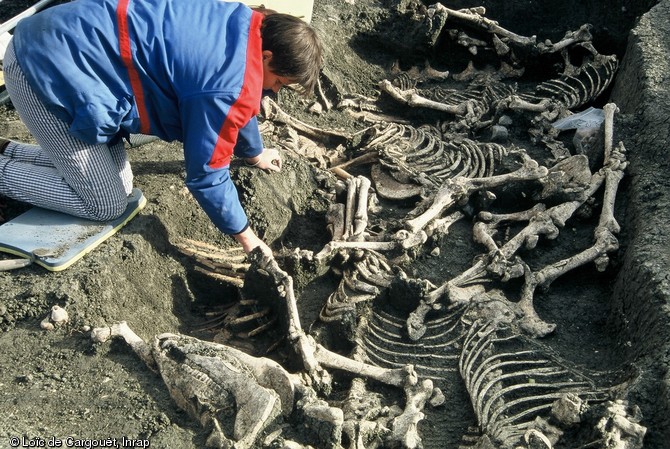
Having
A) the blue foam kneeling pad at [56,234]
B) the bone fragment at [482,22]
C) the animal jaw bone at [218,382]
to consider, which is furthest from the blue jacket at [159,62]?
the bone fragment at [482,22]

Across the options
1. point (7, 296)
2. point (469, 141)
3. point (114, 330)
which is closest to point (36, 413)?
point (114, 330)

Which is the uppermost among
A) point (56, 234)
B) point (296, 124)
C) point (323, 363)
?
point (296, 124)

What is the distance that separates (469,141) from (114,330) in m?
3.12

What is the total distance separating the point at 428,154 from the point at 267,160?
1.38m

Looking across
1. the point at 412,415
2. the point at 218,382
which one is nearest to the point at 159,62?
the point at 218,382

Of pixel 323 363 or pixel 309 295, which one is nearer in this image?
pixel 323 363

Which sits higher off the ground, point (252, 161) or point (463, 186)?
point (463, 186)

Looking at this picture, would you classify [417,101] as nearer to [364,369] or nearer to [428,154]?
[428,154]

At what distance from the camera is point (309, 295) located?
14.0 ft

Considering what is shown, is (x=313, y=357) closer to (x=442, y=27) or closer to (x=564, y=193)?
(x=564, y=193)

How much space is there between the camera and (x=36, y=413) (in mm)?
3104

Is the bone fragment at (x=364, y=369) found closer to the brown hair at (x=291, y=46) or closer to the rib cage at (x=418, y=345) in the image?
the rib cage at (x=418, y=345)

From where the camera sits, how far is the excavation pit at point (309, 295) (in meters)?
3.21

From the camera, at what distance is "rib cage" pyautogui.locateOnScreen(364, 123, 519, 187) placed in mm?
5094
